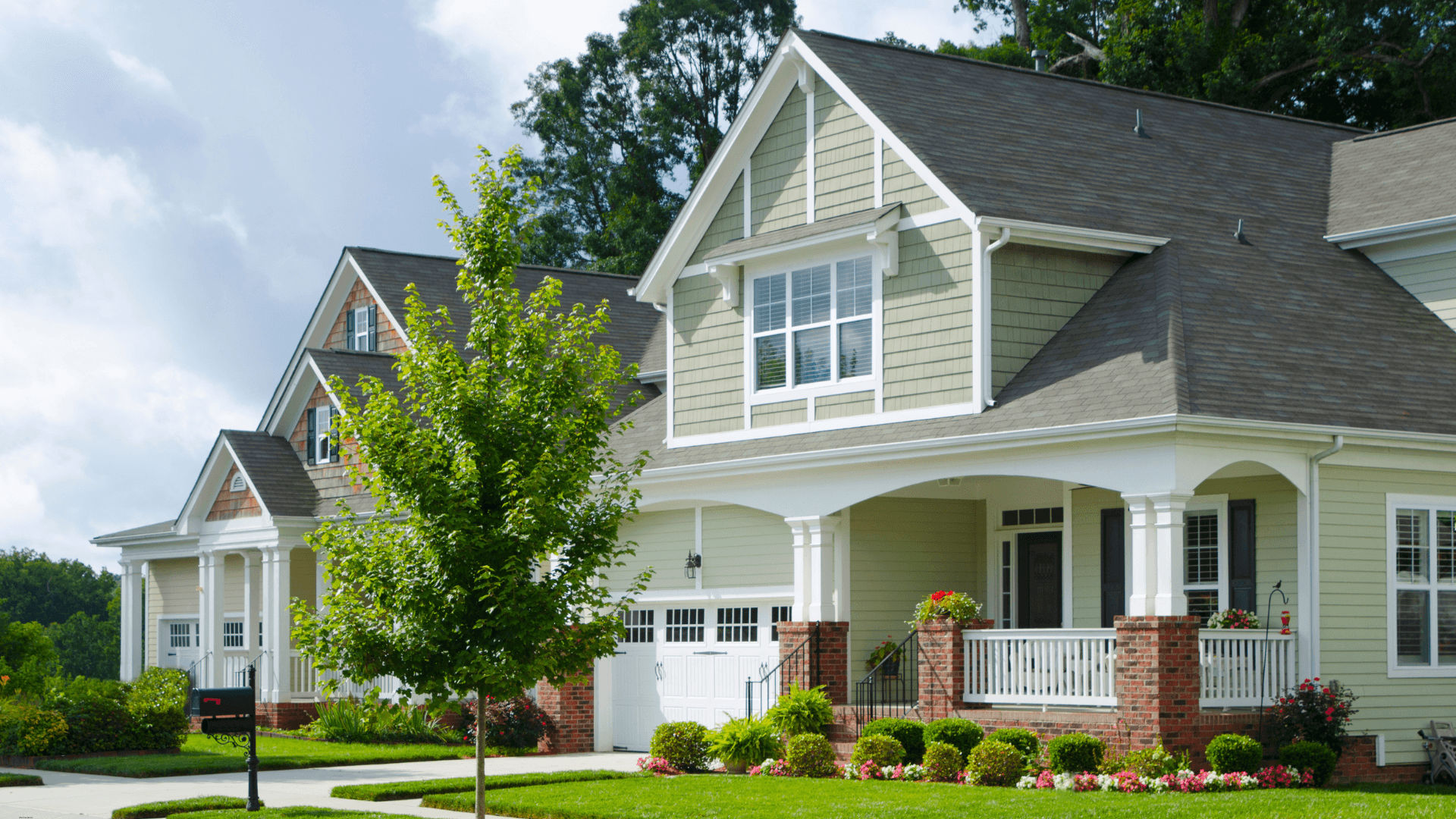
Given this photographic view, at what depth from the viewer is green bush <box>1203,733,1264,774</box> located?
16.2 meters

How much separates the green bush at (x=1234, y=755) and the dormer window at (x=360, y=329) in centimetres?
2149

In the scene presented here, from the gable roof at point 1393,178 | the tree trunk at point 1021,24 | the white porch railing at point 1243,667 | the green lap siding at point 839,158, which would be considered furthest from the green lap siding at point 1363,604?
the tree trunk at point 1021,24

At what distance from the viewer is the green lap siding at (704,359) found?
74.7ft

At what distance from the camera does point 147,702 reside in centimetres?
2486

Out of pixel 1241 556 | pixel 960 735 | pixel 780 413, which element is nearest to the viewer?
pixel 960 735

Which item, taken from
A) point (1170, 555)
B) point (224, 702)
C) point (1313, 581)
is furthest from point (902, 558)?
point (224, 702)

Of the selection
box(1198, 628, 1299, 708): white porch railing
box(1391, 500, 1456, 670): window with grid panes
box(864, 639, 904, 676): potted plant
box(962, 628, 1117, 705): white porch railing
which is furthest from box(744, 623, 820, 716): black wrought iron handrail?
box(1391, 500, 1456, 670): window with grid panes

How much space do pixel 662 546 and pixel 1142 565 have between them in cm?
903

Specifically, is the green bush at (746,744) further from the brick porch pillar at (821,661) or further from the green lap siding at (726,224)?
the green lap siding at (726,224)

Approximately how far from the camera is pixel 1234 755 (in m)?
16.2

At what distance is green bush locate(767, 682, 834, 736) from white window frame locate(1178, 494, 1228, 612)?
14.2ft

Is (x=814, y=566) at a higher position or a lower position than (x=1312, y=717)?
higher

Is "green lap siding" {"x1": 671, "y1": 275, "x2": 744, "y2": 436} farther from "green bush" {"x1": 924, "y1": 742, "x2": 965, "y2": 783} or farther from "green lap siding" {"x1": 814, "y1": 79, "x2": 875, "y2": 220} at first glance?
"green bush" {"x1": 924, "y1": 742, "x2": 965, "y2": 783}

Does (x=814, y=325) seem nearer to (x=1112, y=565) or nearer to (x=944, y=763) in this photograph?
(x=1112, y=565)
